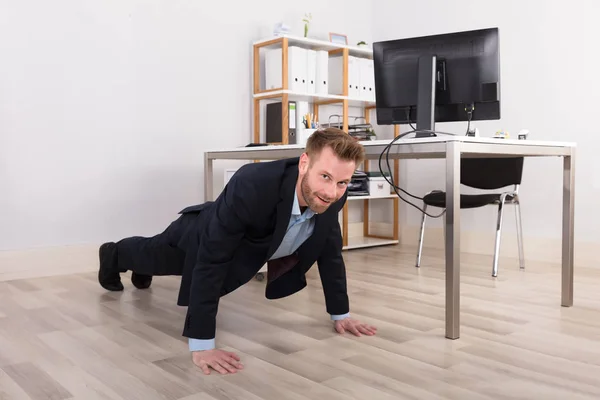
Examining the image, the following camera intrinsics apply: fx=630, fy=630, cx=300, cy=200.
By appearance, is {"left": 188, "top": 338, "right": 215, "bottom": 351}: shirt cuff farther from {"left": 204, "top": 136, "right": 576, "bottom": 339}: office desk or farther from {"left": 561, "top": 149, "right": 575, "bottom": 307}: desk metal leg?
{"left": 561, "top": 149, "right": 575, "bottom": 307}: desk metal leg

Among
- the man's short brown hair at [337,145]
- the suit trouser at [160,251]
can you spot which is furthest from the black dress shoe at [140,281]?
the man's short brown hair at [337,145]

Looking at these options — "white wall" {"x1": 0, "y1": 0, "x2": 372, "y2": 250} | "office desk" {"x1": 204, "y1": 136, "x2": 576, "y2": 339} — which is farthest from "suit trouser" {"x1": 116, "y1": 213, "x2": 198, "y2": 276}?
"white wall" {"x1": 0, "y1": 0, "x2": 372, "y2": 250}

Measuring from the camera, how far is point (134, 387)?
165cm

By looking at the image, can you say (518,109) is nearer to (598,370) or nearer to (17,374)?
(598,370)

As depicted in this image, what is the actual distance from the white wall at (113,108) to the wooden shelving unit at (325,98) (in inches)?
3.7

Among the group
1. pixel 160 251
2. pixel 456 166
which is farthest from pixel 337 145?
pixel 160 251

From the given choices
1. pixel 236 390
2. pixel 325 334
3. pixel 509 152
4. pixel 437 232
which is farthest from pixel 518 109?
pixel 236 390

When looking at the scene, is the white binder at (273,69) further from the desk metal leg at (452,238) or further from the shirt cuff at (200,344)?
the shirt cuff at (200,344)

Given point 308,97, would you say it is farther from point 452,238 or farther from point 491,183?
point 452,238

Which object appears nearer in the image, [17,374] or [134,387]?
[134,387]

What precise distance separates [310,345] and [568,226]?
4.15 ft

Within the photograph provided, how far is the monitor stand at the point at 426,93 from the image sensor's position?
249cm

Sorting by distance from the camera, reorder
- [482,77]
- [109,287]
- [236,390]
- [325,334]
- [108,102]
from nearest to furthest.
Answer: [236,390], [325,334], [482,77], [109,287], [108,102]

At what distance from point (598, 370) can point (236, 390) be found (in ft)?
3.34
